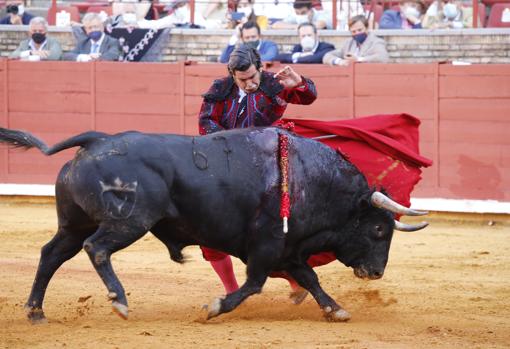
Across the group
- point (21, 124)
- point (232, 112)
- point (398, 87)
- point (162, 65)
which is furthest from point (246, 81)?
point (21, 124)

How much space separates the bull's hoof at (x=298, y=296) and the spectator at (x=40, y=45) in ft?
20.9

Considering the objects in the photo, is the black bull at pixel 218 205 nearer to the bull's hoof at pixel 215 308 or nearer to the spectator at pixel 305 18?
the bull's hoof at pixel 215 308

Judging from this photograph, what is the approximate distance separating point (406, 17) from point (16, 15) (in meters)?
4.63

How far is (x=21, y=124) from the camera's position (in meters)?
11.4

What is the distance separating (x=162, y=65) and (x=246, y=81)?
586cm

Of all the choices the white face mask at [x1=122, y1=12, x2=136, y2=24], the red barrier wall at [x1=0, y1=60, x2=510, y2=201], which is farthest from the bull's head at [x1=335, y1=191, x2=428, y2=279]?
the white face mask at [x1=122, y1=12, x2=136, y2=24]

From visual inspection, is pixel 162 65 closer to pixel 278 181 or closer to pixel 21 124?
pixel 21 124

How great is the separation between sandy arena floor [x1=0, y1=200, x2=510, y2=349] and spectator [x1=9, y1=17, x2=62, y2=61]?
3.23 meters

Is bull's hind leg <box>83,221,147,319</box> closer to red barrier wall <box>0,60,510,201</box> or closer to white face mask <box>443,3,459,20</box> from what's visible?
red barrier wall <box>0,60,510,201</box>

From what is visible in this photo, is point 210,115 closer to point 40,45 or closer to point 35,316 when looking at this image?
point 35,316

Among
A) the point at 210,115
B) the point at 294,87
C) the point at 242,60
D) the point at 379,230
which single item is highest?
the point at 242,60

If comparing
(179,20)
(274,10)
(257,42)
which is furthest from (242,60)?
(179,20)

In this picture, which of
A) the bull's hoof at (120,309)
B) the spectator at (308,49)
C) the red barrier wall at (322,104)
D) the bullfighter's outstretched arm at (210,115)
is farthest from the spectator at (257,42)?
the bull's hoof at (120,309)

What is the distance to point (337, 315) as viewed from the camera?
17.4 ft
